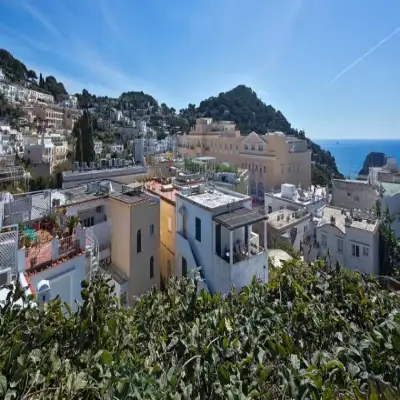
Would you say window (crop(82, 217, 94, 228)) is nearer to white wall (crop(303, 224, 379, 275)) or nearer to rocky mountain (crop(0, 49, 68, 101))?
white wall (crop(303, 224, 379, 275))

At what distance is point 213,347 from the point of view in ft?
11.0

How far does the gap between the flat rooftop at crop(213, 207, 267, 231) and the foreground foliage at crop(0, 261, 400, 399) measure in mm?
6671

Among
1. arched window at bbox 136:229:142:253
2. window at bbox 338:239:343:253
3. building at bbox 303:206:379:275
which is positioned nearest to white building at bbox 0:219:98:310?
arched window at bbox 136:229:142:253

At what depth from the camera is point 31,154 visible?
128ft

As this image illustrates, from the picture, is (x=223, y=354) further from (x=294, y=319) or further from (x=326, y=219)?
(x=326, y=219)

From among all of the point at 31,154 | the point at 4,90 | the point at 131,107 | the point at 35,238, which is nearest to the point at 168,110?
the point at 131,107

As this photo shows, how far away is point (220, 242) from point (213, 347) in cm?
1019

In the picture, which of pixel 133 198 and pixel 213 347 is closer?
pixel 213 347

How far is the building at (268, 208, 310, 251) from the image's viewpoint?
74.3 ft

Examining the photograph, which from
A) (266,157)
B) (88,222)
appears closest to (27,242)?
(88,222)

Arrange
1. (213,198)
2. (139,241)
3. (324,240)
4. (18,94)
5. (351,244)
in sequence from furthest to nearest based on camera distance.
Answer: (18,94) → (324,240) → (351,244) → (213,198) → (139,241)

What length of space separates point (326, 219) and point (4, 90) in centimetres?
7353

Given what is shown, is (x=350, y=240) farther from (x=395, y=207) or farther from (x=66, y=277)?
(x=66, y=277)

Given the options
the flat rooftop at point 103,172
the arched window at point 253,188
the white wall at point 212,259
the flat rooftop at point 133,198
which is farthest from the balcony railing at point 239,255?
the arched window at point 253,188
